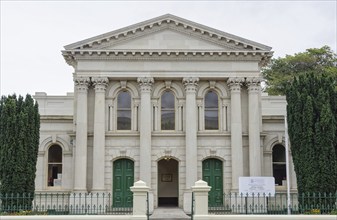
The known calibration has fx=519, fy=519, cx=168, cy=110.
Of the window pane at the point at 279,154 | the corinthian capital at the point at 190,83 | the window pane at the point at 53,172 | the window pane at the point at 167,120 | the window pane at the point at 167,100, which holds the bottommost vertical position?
the window pane at the point at 53,172

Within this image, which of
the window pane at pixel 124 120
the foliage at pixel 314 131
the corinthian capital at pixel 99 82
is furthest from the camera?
the window pane at pixel 124 120

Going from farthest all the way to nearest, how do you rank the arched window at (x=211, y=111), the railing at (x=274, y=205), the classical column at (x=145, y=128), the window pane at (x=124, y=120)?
the arched window at (x=211, y=111) → the window pane at (x=124, y=120) → the classical column at (x=145, y=128) → the railing at (x=274, y=205)

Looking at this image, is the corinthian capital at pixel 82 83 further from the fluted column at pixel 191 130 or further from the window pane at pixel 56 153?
the fluted column at pixel 191 130

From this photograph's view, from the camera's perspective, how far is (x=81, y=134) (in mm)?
31219

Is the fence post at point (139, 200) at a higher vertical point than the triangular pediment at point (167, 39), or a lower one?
lower

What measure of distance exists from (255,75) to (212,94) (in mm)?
2956

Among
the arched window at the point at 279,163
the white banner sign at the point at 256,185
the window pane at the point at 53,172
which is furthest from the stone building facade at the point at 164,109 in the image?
the white banner sign at the point at 256,185

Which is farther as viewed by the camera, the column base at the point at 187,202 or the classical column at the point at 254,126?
the classical column at the point at 254,126

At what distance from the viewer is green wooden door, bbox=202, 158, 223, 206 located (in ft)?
103

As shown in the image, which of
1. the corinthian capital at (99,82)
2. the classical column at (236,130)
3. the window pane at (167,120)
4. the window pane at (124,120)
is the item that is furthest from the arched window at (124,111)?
the classical column at (236,130)

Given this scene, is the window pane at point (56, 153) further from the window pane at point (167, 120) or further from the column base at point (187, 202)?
the column base at point (187, 202)

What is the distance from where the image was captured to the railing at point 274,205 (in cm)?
2150

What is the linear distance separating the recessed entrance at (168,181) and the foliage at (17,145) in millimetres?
11593

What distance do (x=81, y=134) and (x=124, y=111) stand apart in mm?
3157
